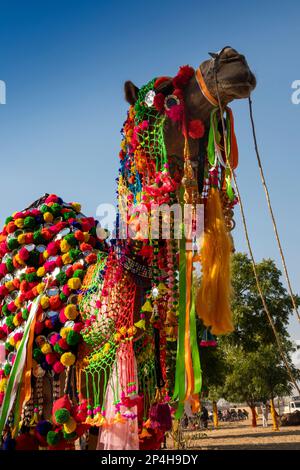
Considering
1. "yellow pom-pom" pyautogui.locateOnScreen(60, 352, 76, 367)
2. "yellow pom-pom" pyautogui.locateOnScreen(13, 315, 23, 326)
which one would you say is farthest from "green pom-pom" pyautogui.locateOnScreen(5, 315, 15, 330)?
"yellow pom-pom" pyautogui.locateOnScreen(60, 352, 76, 367)

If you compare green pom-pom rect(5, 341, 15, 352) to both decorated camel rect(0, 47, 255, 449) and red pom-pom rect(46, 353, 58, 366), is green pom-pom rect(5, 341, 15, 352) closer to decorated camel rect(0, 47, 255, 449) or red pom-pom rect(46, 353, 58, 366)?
decorated camel rect(0, 47, 255, 449)

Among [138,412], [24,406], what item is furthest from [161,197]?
[24,406]

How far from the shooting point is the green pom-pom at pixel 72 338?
512cm

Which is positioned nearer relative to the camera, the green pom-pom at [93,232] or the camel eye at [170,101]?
the camel eye at [170,101]

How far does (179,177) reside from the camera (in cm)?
452

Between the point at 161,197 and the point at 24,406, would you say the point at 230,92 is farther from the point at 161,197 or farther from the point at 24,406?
the point at 24,406

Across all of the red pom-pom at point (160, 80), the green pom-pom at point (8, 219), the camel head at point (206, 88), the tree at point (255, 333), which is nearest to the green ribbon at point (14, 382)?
the green pom-pom at point (8, 219)

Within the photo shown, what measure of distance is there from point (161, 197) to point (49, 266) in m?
2.15

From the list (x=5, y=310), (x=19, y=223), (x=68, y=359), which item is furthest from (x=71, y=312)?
(x=19, y=223)

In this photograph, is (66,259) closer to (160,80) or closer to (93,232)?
(93,232)

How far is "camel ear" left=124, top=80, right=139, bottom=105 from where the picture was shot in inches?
188

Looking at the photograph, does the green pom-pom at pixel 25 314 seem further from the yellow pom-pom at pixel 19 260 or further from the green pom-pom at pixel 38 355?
the yellow pom-pom at pixel 19 260

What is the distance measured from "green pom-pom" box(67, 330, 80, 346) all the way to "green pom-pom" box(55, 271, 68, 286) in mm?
754

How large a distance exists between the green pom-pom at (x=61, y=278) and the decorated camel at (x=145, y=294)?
0.10m
